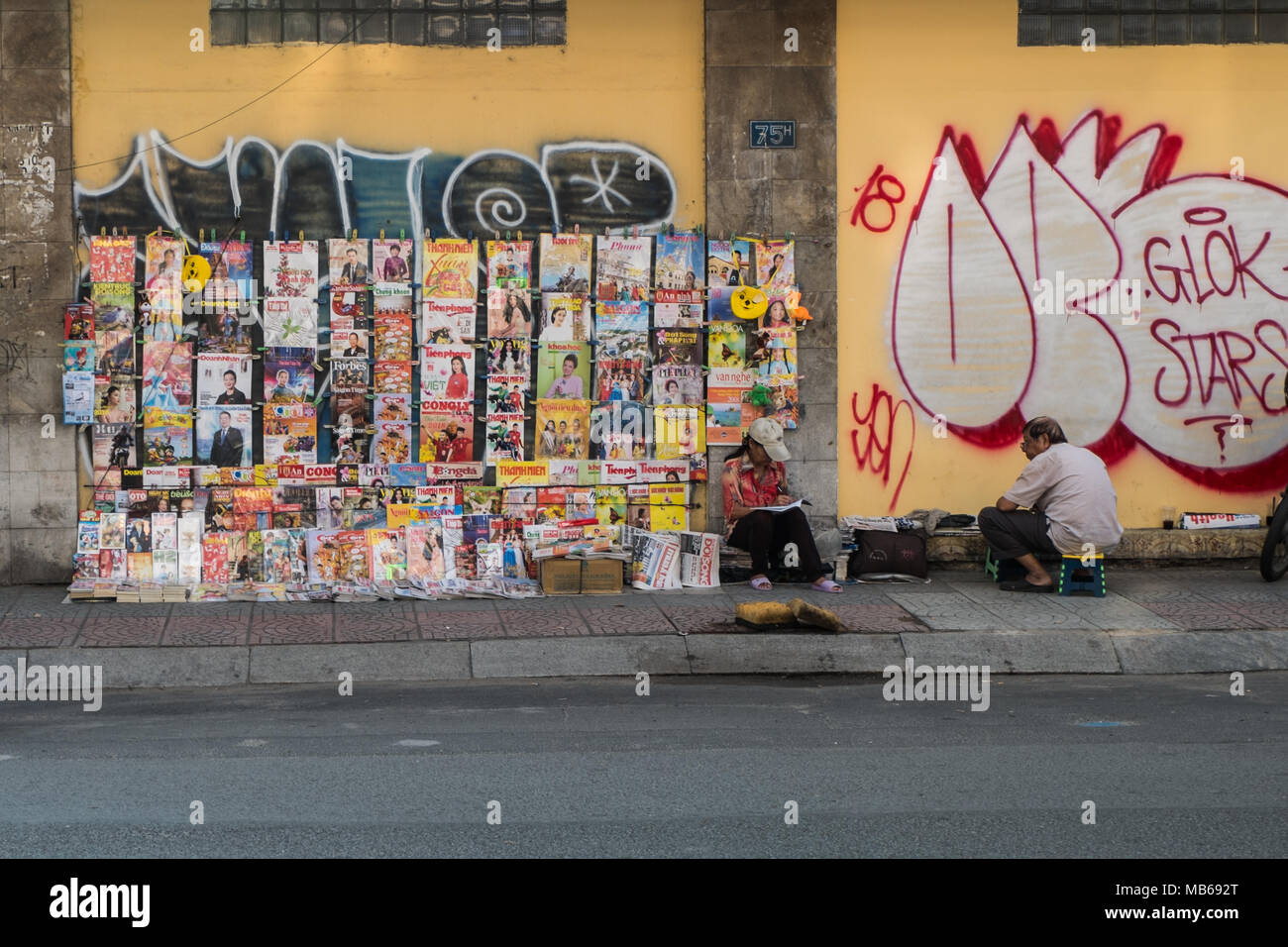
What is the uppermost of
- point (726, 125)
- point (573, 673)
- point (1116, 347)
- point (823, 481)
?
point (726, 125)

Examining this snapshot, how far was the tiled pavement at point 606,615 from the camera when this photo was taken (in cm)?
876

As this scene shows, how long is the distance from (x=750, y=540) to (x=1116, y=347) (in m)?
3.30

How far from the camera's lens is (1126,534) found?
11.1m

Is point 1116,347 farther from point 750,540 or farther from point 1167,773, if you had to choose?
point 1167,773

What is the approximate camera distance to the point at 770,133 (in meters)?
10.7

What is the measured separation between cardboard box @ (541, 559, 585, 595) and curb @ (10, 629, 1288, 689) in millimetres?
1410

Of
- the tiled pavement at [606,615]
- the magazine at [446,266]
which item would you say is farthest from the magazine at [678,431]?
the magazine at [446,266]

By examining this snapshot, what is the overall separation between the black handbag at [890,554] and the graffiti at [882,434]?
60 centimetres

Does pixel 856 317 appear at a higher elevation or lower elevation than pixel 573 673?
higher

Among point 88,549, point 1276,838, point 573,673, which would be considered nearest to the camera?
point 1276,838

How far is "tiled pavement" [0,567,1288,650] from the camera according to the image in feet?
28.7

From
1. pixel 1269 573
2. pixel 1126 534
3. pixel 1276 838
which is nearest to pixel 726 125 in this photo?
pixel 1126 534

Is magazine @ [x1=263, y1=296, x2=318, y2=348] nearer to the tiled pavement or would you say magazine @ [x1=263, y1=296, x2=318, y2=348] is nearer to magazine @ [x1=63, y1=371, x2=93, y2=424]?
magazine @ [x1=63, y1=371, x2=93, y2=424]
